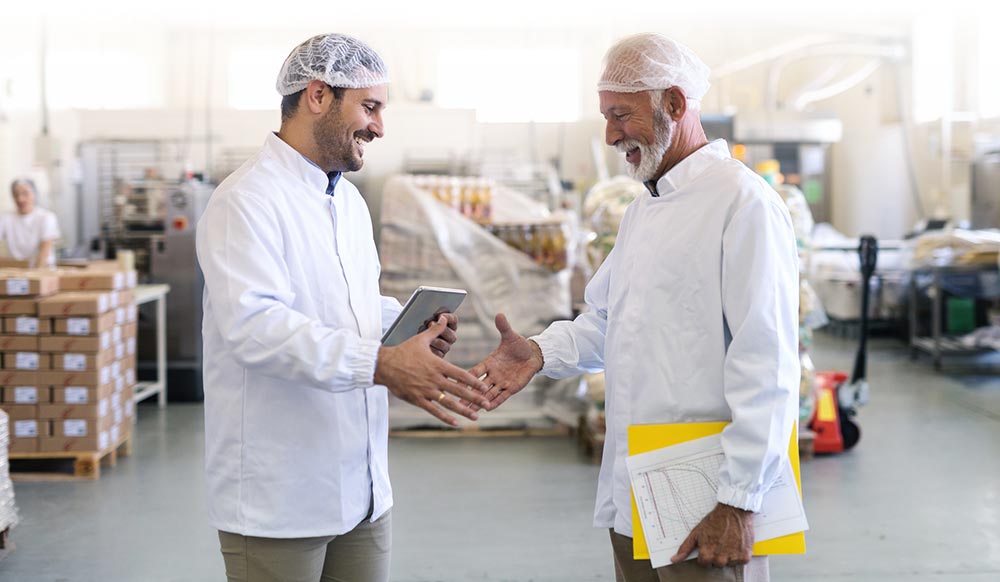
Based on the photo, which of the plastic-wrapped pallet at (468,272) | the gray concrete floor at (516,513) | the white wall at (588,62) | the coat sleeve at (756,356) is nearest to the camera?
the coat sleeve at (756,356)

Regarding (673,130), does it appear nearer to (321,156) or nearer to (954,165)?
(321,156)

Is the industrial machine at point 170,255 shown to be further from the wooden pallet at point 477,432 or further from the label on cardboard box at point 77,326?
the label on cardboard box at point 77,326

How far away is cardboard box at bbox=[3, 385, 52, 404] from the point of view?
16.4 feet

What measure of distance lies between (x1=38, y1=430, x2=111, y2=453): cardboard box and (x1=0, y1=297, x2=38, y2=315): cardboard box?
0.64 m

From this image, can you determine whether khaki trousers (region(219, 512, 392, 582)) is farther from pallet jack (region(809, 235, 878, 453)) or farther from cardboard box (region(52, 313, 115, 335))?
pallet jack (region(809, 235, 878, 453))

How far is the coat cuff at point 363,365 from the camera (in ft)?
5.62

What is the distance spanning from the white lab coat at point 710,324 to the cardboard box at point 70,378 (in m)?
3.79

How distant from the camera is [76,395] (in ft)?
16.6

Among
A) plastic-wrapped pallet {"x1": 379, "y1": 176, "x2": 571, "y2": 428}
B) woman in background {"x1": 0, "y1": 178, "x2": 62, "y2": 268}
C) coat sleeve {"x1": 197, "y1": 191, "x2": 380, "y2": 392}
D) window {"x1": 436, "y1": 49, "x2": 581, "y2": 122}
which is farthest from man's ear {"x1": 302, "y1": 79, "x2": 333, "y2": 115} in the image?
window {"x1": 436, "y1": 49, "x2": 581, "y2": 122}

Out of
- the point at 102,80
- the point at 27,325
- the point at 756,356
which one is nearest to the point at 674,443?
the point at 756,356

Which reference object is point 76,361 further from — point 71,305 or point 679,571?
point 679,571

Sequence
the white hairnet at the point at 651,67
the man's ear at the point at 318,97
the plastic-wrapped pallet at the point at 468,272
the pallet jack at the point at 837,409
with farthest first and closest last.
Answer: the plastic-wrapped pallet at the point at 468,272, the pallet jack at the point at 837,409, the man's ear at the point at 318,97, the white hairnet at the point at 651,67

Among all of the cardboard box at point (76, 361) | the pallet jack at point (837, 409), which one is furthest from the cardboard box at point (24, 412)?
the pallet jack at point (837, 409)

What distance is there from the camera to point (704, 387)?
5.79ft
